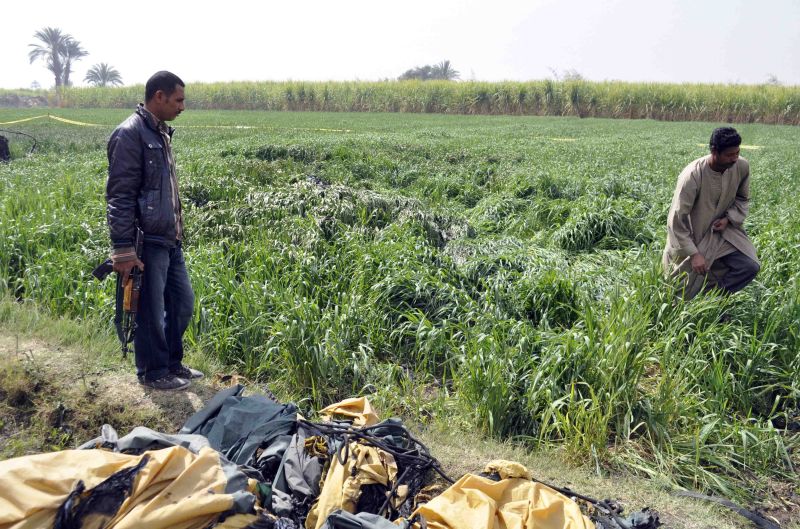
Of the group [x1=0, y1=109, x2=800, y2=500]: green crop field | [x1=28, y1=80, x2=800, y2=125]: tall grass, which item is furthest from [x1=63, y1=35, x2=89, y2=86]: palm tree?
[x1=0, y1=109, x2=800, y2=500]: green crop field

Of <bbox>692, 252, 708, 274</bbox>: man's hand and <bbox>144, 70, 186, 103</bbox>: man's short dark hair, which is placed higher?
<bbox>144, 70, 186, 103</bbox>: man's short dark hair

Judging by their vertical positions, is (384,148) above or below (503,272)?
above

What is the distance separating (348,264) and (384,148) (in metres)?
7.71

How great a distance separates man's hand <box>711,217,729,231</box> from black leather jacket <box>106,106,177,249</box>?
3.99 m

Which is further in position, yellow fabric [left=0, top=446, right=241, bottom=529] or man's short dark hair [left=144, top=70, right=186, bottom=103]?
man's short dark hair [left=144, top=70, right=186, bottom=103]

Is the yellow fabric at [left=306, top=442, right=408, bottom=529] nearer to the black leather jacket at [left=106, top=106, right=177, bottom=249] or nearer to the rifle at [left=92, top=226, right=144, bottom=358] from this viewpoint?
the rifle at [left=92, top=226, right=144, bottom=358]

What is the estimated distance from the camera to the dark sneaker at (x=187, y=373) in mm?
3945

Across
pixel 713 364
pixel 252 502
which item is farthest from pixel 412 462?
pixel 713 364

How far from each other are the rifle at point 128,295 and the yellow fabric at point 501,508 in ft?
7.15

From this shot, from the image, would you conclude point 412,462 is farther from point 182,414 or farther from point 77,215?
point 77,215

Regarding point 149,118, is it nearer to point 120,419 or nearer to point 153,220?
point 153,220

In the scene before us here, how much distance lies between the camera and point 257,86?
4762 cm

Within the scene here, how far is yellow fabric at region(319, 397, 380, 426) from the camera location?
10.2 ft

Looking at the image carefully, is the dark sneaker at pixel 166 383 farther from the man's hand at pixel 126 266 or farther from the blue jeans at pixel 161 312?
the man's hand at pixel 126 266
